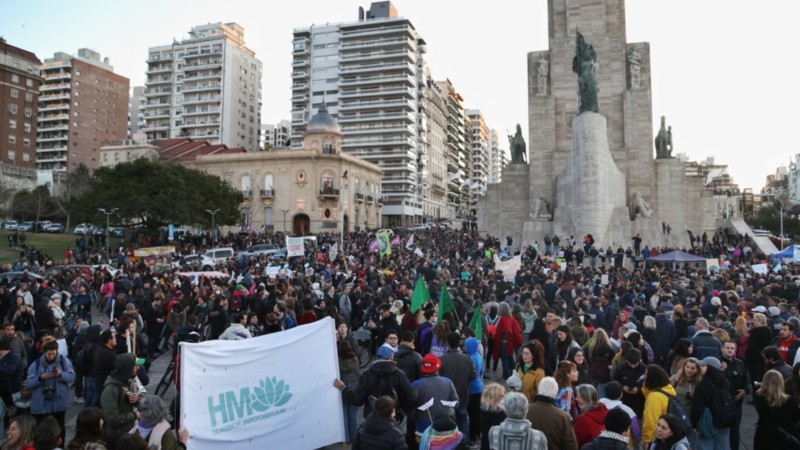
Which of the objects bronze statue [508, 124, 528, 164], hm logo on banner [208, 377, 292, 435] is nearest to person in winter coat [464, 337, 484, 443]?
hm logo on banner [208, 377, 292, 435]

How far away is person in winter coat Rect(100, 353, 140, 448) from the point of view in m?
5.45

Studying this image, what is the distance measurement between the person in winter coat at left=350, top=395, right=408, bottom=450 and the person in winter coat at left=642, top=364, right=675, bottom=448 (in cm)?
228

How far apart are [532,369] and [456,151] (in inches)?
4167

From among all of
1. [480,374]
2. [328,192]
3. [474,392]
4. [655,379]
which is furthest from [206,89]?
[655,379]

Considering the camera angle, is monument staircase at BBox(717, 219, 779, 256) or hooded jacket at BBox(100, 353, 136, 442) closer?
hooded jacket at BBox(100, 353, 136, 442)

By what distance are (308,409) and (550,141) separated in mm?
35569

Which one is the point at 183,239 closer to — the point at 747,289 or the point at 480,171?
the point at 747,289

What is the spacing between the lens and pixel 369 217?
2808 inches

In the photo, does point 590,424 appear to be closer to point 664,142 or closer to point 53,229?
point 664,142

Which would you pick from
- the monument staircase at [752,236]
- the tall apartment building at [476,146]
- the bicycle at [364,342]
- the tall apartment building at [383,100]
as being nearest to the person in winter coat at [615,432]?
the bicycle at [364,342]

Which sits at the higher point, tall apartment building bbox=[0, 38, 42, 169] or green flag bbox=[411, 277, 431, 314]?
tall apartment building bbox=[0, 38, 42, 169]

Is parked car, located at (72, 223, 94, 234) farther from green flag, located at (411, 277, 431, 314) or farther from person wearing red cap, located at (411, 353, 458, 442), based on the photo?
person wearing red cap, located at (411, 353, 458, 442)

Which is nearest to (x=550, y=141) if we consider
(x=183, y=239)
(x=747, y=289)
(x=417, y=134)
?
(x=747, y=289)

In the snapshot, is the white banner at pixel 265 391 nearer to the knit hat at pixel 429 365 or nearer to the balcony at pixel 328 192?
the knit hat at pixel 429 365
